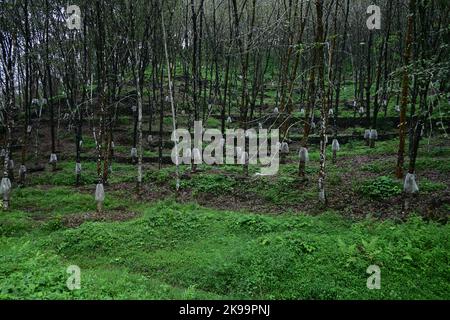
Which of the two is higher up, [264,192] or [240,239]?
[264,192]

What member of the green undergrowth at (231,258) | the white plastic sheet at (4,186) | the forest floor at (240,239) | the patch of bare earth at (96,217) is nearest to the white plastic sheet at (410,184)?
the forest floor at (240,239)

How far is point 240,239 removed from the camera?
11.6 meters

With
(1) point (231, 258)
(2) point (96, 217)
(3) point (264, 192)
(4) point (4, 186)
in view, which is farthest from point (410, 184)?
(4) point (4, 186)

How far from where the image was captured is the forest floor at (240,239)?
8.57 metres

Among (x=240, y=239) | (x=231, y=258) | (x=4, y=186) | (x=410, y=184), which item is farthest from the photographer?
(x=4, y=186)

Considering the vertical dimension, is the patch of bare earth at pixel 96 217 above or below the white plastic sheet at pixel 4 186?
below

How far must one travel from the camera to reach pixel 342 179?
666 inches

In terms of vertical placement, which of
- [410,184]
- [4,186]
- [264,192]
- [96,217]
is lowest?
[96,217]

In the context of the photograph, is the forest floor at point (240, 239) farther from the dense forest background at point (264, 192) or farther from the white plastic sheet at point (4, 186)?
the white plastic sheet at point (4, 186)

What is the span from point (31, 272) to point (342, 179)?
12.8 m

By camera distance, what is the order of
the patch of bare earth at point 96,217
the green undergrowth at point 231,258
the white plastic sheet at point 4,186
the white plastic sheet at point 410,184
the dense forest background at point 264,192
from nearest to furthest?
the green undergrowth at point 231,258 → the dense forest background at point 264,192 → the white plastic sheet at point 410,184 → the patch of bare earth at point 96,217 → the white plastic sheet at point 4,186

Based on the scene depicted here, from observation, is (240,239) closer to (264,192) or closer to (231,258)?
(231,258)

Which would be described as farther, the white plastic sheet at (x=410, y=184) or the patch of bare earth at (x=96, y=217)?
the patch of bare earth at (x=96, y=217)

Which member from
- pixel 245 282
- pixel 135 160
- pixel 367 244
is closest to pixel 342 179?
pixel 367 244
